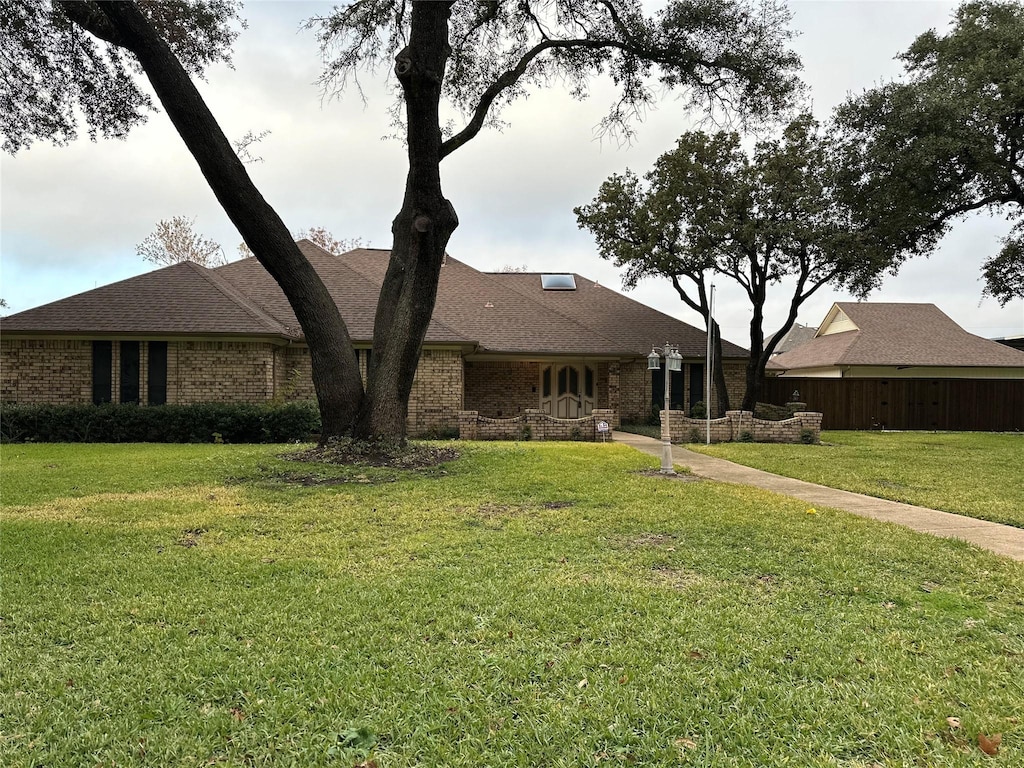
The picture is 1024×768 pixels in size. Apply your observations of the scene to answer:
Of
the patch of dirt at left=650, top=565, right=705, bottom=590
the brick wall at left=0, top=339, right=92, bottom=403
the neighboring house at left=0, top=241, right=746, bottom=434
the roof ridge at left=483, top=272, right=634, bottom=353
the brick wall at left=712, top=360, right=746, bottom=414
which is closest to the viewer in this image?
the patch of dirt at left=650, top=565, right=705, bottom=590

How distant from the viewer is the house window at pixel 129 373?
16453mm

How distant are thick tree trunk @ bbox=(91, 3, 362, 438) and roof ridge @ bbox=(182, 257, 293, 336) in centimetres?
642

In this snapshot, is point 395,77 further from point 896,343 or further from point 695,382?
point 896,343

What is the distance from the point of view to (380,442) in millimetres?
10727

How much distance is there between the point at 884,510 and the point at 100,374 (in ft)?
59.6

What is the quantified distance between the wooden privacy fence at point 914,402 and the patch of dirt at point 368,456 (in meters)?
17.4

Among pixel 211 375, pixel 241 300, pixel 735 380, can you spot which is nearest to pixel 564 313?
pixel 735 380

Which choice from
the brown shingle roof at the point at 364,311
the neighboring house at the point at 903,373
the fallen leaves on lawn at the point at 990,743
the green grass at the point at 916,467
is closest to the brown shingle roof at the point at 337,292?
the brown shingle roof at the point at 364,311

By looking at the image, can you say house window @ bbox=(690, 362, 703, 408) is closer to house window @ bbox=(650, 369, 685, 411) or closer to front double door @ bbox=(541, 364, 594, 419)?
house window @ bbox=(650, 369, 685, 411)

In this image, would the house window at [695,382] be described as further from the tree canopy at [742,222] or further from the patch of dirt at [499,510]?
the patch of dirt at [499,510]

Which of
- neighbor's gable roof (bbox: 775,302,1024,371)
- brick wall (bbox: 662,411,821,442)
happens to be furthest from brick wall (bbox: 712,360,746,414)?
brick wall (bbox: 662,411,821,442)

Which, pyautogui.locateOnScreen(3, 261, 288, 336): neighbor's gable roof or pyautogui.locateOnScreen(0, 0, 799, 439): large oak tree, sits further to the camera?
pyautogui.locateOnScreen(3, 261, 288, 336): neighbor's gable roof

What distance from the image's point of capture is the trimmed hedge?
1484cm

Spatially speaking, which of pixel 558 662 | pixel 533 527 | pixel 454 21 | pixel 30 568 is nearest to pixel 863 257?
A: pixel 454 21
